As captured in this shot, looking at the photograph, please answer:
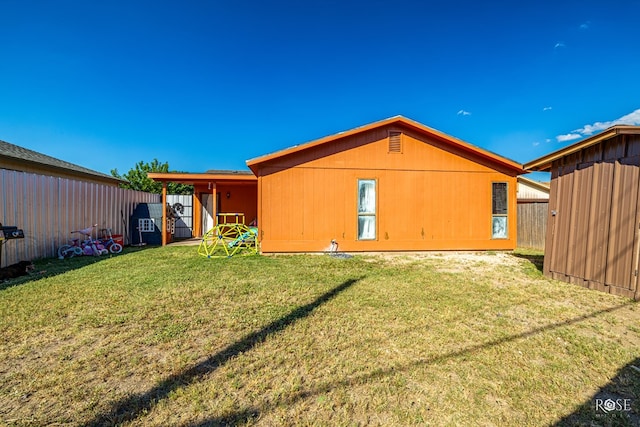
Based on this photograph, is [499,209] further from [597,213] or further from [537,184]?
[537,184]

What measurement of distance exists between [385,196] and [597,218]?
462cm

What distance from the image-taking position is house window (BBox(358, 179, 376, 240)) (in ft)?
27.7

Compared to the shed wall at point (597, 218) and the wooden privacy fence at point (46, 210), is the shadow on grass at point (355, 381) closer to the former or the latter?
the shed wall at point (597, 218)

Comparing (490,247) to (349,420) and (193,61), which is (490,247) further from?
(193,61)

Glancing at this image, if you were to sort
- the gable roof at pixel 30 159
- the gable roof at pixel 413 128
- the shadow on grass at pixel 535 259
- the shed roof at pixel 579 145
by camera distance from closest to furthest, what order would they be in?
the shed roof at pixel 579 145, the shadow on grass at pixel 535 259, the gable roof at pixel 413 128, the gable roof at pixel 30 159

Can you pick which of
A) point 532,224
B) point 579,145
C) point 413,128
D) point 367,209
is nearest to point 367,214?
point 367,209

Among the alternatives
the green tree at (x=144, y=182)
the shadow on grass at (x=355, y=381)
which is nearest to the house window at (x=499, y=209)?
the shadow on grass at (x=355, y=381)

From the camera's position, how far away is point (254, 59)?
1338 centimetres

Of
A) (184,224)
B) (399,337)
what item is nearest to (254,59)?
(184,224)

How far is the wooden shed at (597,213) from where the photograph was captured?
444cm

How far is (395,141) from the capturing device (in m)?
8.51

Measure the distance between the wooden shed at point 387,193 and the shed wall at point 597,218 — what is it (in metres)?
2.98

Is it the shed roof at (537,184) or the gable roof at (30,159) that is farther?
the shed roof at (537,184)

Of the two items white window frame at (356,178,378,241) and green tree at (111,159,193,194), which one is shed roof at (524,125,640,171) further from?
green tree at (111,159,193,194)
